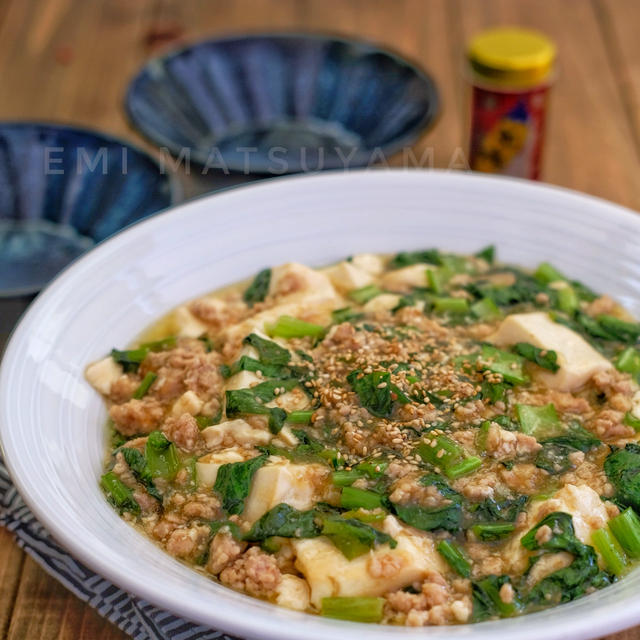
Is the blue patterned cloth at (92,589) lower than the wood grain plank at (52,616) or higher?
higher

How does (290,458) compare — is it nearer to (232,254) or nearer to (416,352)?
(416,352)

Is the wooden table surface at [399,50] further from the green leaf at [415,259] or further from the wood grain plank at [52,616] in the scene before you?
the wood grain plank at [52,616]

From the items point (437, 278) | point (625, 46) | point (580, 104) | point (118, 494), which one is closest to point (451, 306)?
point (437, 278)

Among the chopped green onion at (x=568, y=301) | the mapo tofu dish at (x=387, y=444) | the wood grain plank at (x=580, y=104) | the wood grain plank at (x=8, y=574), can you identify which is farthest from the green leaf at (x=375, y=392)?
the wood grain plank at (x=580, y=104)

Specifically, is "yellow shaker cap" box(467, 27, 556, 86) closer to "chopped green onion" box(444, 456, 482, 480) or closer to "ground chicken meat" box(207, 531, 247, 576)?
"chopped green onion" box(444, 456, 482, 480)

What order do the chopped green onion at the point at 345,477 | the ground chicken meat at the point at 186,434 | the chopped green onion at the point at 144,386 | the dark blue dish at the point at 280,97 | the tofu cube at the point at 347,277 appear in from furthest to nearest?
the dark blue dish at the point at 280,97 < the tofu cube at the point at 347,277 < the chopped green onion at the point at 144,386 < the ground chicken meat at the point at 186,434 < the chopped green onion at the point at 345,477

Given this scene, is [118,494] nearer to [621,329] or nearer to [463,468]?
[463,468]
